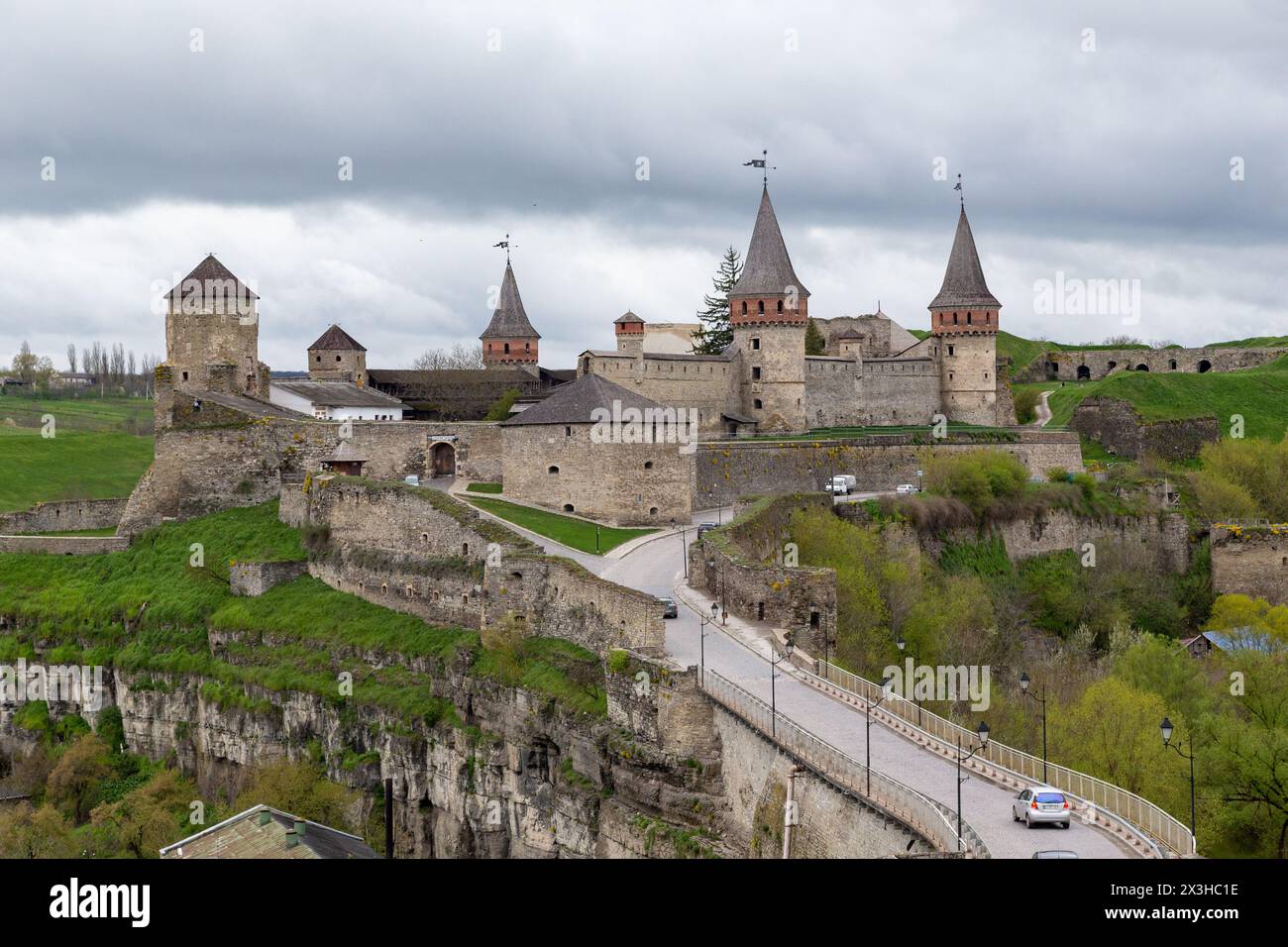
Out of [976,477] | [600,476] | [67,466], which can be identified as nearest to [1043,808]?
[600,476]

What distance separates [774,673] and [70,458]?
68.2 meters

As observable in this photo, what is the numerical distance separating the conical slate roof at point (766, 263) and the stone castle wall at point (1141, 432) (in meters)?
20.2

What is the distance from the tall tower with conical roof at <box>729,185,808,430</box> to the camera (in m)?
82.4

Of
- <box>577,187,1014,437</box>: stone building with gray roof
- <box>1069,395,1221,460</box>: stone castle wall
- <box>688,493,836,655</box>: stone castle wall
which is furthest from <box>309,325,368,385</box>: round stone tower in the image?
<box>1069,395,1221,460</box>: stone castle wall

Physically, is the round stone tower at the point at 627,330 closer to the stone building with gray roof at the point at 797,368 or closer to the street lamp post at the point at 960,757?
the stone building with gray roof at the point at 797,368

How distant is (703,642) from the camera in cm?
3703

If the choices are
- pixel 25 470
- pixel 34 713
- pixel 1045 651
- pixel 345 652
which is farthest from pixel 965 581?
pixel 25 470

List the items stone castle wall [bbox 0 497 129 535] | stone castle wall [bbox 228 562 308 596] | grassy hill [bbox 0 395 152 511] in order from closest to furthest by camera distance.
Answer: stone castle wall [bbox 228 562 308 596]
stone castle wall [bbox 0 497 129 535]
grassy hill [bbox 0 395 152 511]

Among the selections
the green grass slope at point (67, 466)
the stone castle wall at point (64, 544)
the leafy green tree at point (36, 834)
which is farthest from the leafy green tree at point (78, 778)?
the green grass slope at point (67, 466)

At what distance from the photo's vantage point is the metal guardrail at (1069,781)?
23578mm

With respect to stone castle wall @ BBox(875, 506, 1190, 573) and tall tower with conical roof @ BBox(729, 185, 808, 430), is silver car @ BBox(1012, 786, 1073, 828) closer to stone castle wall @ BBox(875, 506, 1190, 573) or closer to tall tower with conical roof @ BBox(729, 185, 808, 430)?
stone castle wall @ BBox(875, 506, 1190, 573)

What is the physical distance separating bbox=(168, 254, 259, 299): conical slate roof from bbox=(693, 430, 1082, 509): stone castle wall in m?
19.6

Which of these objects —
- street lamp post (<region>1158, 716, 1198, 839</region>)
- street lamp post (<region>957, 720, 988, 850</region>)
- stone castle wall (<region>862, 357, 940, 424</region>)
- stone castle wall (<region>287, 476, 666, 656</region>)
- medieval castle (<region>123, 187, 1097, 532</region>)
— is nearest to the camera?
street lamp post (<region>957, 720, 988, 850</region>)

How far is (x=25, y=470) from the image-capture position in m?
85.6
